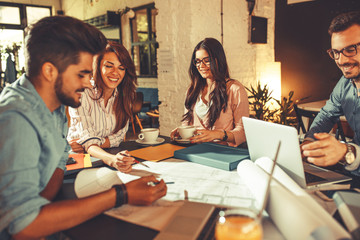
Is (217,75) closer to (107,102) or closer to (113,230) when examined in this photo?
(107,102)

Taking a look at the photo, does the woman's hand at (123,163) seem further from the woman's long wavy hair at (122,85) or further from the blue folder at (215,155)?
the woman's long wavy hair at (122,85)

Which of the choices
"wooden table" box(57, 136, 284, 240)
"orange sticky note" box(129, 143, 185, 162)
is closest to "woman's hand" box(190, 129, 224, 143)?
"orange sticky note" box(129, 143, 185, 162)

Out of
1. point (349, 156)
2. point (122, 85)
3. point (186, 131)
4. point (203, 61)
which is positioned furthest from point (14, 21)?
point (349, 156)

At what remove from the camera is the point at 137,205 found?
2.92 ft

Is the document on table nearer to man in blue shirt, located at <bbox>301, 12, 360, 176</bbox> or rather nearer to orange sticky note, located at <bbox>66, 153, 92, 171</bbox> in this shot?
orange sticky note, located at <bbox>66, 153, 92, 171</bbox>

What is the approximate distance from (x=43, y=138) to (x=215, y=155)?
757 millimetres

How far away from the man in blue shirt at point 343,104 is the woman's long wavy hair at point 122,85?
4.02 feet

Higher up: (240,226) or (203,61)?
(203,61)

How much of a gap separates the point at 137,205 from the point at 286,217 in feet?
1.46

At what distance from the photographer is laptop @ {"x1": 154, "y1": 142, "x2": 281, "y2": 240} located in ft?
2.31

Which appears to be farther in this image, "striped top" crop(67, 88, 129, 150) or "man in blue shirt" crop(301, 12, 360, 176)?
"striped top" crop(67, 88, 129, 150)

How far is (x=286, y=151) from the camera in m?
0.98

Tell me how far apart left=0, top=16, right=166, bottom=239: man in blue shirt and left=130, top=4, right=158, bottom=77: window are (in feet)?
18.6

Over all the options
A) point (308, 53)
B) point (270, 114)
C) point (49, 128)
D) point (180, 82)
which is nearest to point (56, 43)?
point (49, 128)
